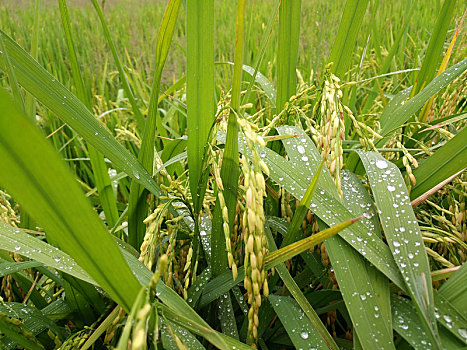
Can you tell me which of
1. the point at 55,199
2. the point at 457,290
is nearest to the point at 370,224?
the point at 457,290

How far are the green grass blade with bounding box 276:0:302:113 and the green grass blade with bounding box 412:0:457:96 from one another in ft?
1.25

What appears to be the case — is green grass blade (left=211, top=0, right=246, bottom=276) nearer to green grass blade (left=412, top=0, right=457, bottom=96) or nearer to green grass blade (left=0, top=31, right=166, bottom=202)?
green grass blade (left=0, top=31, right=166, bottom=202)

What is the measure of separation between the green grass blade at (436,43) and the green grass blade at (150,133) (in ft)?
2.29

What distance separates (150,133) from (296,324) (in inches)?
19.0

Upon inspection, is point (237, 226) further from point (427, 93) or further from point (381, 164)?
point (427, 93)

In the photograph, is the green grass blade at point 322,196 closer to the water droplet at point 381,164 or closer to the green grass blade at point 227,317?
the water droplet at point 381,164

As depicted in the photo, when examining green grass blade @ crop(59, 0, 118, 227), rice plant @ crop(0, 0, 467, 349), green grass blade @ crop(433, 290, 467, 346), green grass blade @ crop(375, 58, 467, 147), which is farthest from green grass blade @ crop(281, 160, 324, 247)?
green grass blade @ crop(59, 0, 118, 227)

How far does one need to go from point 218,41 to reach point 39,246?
2984mm

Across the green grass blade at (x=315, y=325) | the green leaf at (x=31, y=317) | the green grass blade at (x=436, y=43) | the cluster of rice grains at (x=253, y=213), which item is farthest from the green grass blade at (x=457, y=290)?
the green leaf at (x=31, y=317)

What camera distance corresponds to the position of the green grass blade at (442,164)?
0.72 m

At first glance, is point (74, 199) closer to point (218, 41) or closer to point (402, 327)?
point (402, 327)

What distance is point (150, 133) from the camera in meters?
0.79

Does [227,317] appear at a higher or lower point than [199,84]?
lower

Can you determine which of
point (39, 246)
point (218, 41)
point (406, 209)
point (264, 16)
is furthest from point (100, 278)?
point (264, 16)
